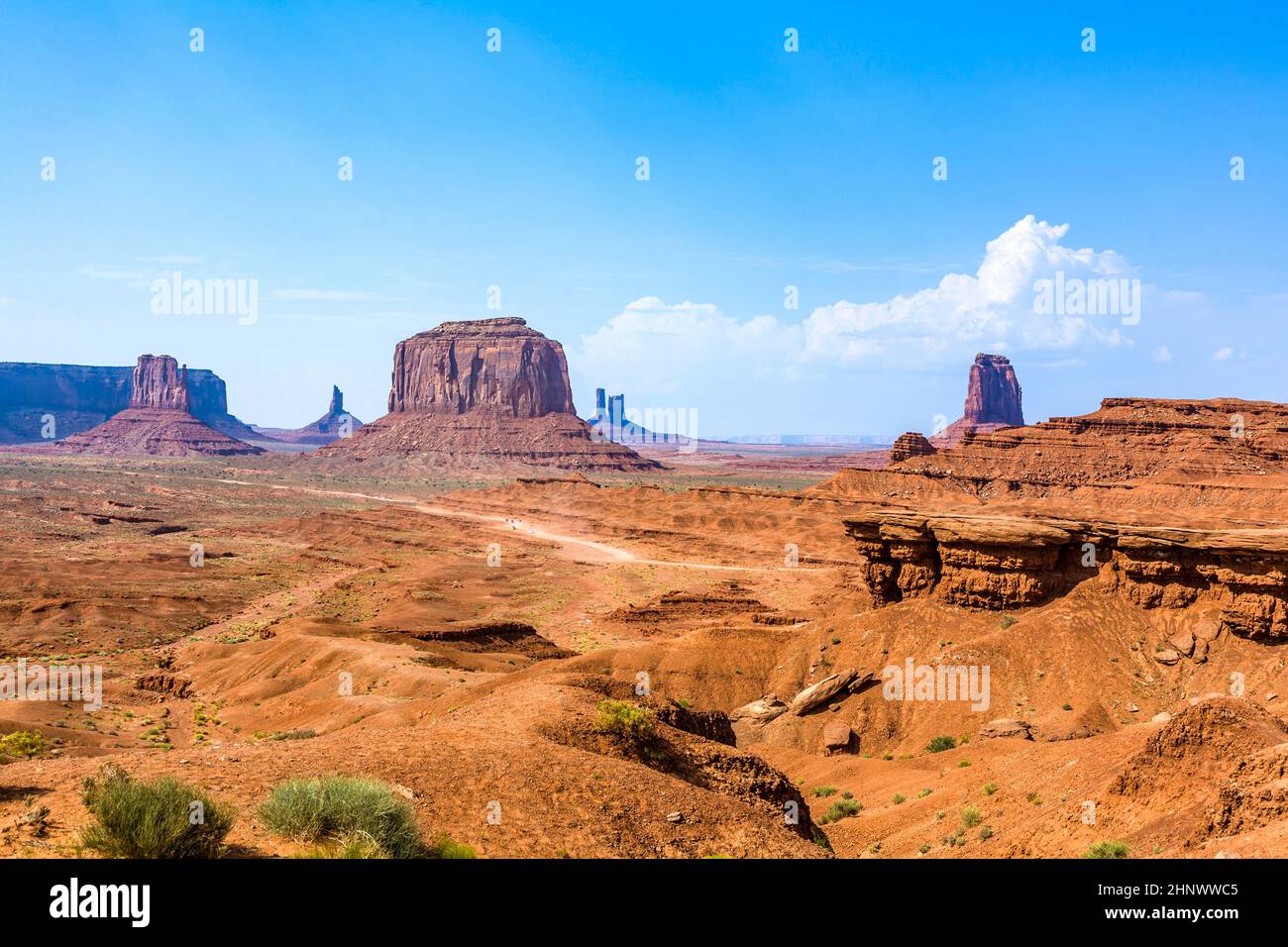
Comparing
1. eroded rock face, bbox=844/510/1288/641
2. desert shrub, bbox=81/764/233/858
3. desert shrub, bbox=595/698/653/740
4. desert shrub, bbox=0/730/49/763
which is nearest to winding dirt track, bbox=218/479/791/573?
eroded rock face, bbox=844/510/1288/641

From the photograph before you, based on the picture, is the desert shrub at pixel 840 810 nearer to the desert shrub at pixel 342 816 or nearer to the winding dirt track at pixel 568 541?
the desert shrub at pixel 342 816

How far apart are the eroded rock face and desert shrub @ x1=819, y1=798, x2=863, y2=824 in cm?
1282

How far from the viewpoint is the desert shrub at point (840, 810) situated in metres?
19.1

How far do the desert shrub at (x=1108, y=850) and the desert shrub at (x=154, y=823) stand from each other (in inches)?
466

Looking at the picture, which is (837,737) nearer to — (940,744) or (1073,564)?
(940,744)

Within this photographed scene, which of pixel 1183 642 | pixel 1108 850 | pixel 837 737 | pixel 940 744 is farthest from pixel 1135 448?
pixel 1108 850

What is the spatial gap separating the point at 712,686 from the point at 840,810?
1198 cm

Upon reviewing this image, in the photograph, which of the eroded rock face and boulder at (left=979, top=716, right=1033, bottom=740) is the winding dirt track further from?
boulder at (left=979, top=716, right=1033, bottom=740)

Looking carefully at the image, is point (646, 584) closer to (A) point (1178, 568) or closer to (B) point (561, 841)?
(A) point (1178, 568)

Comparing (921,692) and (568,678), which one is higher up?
(568,678)

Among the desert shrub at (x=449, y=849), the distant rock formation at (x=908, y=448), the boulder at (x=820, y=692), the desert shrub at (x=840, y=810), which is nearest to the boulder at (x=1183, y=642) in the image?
the boulder at (x=820, y=692)
